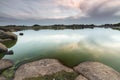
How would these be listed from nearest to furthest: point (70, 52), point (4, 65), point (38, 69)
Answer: point (38, 69) < point (4, 65) < point (70, 52)

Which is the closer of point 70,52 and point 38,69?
point 38,69

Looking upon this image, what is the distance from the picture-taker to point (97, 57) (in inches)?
880

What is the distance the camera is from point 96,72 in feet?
45.8

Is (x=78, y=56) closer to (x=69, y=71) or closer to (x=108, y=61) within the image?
(x=108, y=61)

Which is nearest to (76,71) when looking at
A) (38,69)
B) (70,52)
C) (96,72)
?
(96,72)

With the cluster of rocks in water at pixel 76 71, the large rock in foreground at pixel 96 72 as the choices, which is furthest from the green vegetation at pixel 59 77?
the large rock in foreground at pixel 96 72

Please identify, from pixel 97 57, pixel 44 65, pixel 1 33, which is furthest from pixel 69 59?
pixel 1 33

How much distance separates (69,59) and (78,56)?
2257 mm

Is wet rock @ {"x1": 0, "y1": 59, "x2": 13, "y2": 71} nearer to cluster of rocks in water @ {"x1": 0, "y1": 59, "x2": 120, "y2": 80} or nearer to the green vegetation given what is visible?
cluster of rocks in water @ {"x1": 0, "y1": 59, "x2": 120, "y2": 80}

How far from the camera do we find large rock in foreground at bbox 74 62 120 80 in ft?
43.4

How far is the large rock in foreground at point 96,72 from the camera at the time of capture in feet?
43.4

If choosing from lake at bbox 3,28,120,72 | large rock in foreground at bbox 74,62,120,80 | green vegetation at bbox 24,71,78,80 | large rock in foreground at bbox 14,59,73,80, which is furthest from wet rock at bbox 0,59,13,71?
large rock in foreground at bbox 74,62,120,80

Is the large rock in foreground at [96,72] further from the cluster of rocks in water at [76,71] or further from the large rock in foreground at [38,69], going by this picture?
the large rock in foreground at [38,69]

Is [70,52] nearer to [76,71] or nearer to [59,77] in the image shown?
[76,71]
